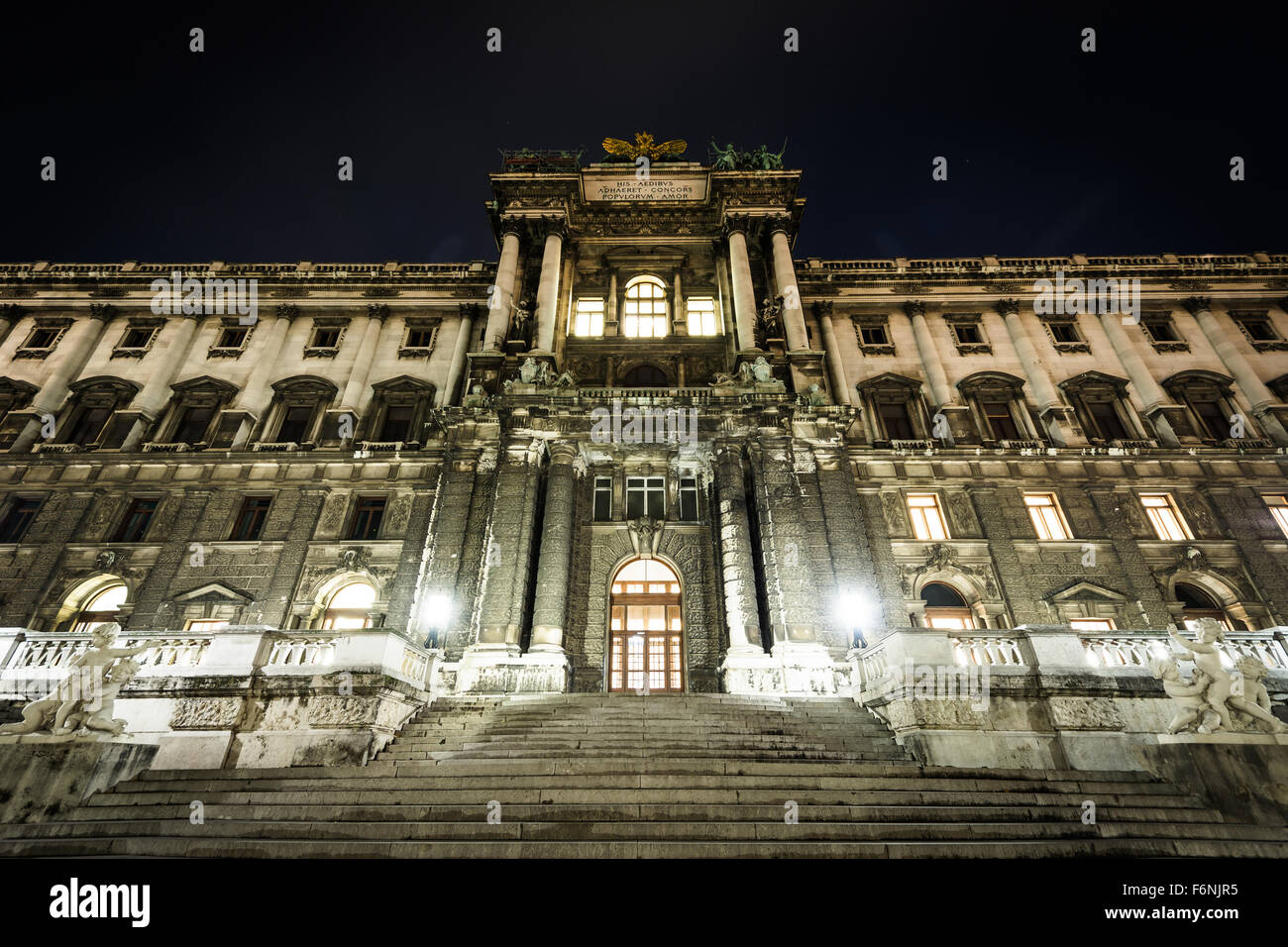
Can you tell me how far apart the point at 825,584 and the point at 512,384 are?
1383 centimetres

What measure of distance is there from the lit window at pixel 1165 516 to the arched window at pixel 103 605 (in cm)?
3946

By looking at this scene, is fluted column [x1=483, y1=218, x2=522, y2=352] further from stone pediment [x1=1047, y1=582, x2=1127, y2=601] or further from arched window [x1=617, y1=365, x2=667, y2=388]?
stone pediment [x1=1047, y1=582, x2=1127, y2=601]

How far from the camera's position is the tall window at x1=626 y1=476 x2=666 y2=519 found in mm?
22328

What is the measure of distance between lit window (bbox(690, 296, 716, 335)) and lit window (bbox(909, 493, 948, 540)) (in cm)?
1202

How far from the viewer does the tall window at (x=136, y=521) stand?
22219 millimetres

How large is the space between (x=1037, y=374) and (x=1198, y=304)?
1068 centimetres

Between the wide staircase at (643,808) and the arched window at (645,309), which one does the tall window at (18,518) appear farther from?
the arched window at (645,309)

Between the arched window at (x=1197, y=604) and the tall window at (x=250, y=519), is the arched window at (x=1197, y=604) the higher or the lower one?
the lower one

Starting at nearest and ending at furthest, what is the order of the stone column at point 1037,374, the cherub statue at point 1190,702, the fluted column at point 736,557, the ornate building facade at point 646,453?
the cherub statue at point 1190,702 → the fluted column at point 736,557 → the ornate building facade at point 646,453 → the stone column at point 1037,374

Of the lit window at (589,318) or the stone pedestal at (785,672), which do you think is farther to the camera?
the lit window at (589,318)

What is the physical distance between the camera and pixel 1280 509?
22.4 meters

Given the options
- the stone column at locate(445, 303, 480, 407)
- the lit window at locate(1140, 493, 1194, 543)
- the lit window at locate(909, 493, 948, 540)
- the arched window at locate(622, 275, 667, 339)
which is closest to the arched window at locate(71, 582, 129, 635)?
the stone column at locate(445, 303, 480, 407)

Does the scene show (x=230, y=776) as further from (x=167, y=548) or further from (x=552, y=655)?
(x=167, y=548)

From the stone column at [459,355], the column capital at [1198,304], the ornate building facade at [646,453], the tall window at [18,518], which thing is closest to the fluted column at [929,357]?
the ornate building facade at [646,453]
